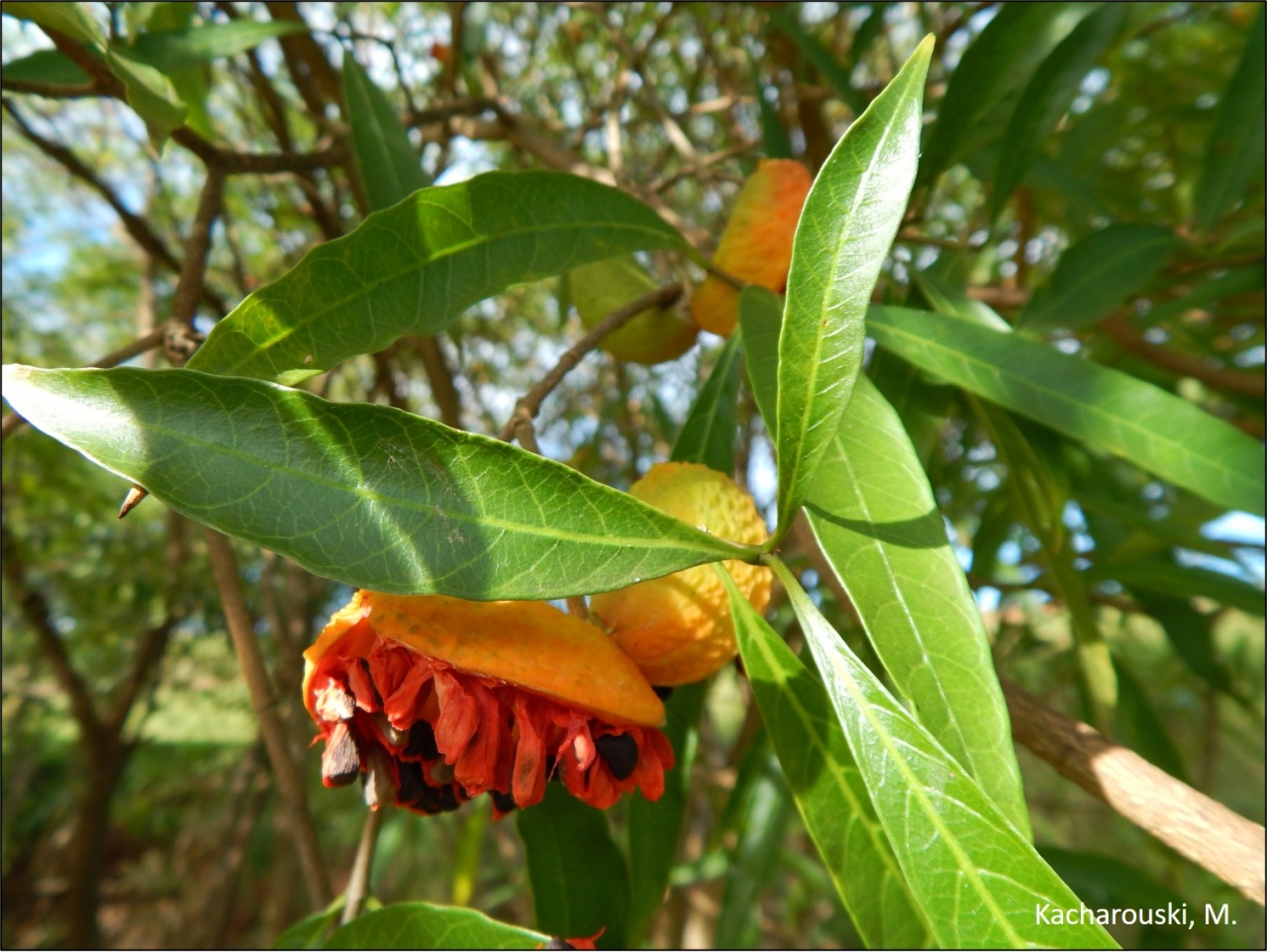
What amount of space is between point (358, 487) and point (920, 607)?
0.32 m

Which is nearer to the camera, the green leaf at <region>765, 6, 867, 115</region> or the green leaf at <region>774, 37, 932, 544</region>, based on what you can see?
the green leaf at <region>774, 37, 932, 544</region>

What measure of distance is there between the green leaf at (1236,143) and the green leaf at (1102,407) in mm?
545

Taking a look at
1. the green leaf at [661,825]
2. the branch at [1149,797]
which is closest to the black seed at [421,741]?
the green leaf at [661,825]

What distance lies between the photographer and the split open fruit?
0.50 meters

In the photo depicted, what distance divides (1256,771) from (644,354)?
261 cm

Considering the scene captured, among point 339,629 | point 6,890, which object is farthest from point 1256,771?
point 6,890

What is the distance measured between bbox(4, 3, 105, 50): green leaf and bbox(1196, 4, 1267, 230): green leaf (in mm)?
1205

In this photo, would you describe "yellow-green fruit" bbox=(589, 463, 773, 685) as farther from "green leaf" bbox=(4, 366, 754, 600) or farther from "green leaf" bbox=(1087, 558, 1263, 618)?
"green leaf" bbox=(1087, 558, 1263, 618)

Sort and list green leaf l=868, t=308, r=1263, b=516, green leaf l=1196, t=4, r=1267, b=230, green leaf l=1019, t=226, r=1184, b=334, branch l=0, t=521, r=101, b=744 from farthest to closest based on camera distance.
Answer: branch l=0, t=521, r=101, b=744, green leaf l=1196, t=4, r=1267, b=230, green leaf l=1019, t=226, r=1184, b=334, green leaf l=868, t=308, r=1263, b=516

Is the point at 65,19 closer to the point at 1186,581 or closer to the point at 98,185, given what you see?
the point at 98,185

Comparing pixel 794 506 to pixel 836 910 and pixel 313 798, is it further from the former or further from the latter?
pixel 313 798

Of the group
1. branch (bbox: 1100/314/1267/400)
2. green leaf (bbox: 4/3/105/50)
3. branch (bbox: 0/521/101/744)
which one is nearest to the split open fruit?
green leaf (bbox: 4/3/105/50)

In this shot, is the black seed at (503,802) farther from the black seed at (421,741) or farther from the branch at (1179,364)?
the branch at (1179,364)

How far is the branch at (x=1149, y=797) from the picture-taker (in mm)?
509
